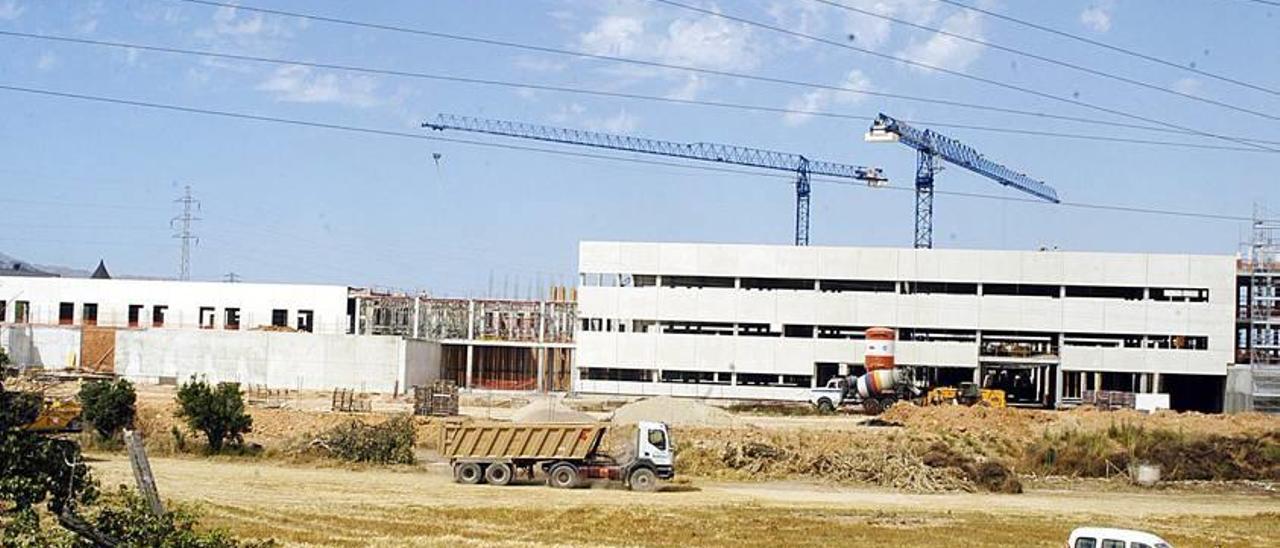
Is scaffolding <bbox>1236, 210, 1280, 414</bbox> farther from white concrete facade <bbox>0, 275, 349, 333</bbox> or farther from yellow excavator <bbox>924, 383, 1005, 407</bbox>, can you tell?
white concrete facade <bbox>0, 275, 349, 333</bbox>

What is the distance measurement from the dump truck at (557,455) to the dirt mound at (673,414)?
1400 cm

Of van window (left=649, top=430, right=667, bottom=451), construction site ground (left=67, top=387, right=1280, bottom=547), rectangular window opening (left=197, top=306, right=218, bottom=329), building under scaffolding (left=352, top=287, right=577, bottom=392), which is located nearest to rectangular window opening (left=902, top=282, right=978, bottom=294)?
construction site ground (left=67, top=387, right=1280, bottom=547)

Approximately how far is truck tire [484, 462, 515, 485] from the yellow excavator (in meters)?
30.5

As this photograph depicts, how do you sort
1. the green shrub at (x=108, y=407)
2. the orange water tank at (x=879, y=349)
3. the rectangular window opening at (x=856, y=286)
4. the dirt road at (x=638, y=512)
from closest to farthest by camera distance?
the dirt road at (x=638, y=512)
the green shrub at (x=108, y=407)
the orange water tank at (x=879, y=349)
the rectangular window opening at (x=856, y=286)

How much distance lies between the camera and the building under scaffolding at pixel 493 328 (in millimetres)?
82750

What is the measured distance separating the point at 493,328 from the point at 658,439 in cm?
4672

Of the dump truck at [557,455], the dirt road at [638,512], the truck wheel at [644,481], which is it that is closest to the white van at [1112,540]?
the dirt road at [638,512]

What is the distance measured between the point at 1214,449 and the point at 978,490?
12.8 meters

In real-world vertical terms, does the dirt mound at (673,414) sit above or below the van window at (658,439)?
below

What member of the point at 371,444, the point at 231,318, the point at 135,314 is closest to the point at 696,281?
the point at 231,318

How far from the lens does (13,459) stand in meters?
14.4

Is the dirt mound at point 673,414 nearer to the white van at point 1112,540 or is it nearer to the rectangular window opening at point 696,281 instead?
the rectangular window opening at point 696,281

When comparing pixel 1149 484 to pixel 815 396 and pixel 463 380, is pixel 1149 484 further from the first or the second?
pixel 463 380

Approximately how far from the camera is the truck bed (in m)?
38.0
